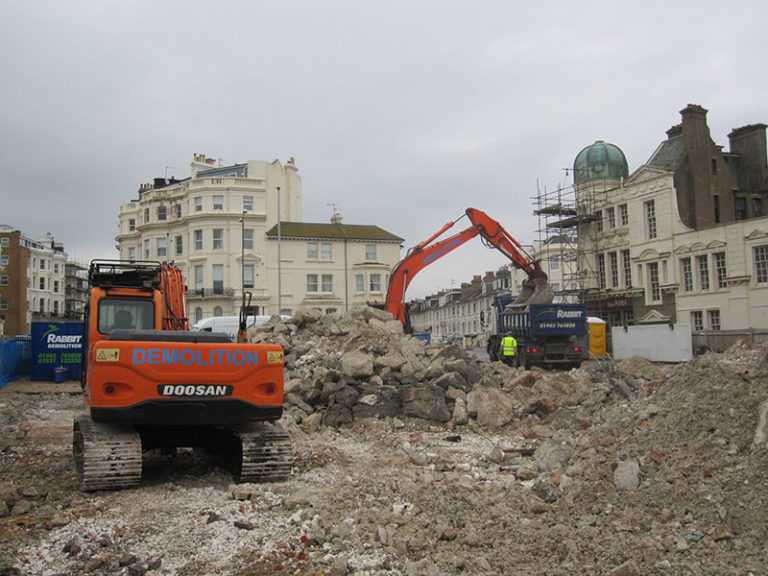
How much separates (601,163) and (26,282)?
221 ft

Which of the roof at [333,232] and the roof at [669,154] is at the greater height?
the roof at [669,154]

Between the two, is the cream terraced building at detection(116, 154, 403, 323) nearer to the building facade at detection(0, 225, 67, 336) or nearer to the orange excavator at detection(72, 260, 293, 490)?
the building facade at detection(0, 225, 67, 336)

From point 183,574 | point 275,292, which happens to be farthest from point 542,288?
point 275,292

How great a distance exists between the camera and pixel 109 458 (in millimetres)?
7758

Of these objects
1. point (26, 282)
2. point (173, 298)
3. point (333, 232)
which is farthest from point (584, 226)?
point (26, 282)

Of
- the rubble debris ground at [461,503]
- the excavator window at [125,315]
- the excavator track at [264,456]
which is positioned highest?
the excavator window at [125,315]

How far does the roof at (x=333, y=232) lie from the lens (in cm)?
5078

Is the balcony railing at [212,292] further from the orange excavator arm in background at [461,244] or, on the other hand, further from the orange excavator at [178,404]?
the orange excavator at [178,404]

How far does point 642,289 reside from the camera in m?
39.4

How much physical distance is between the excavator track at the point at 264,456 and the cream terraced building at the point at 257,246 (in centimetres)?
3984

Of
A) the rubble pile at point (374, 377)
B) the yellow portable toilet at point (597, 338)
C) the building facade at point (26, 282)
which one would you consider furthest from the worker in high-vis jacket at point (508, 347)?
the building facade at point (26, 282)

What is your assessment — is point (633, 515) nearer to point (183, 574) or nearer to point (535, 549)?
point (535, 549)

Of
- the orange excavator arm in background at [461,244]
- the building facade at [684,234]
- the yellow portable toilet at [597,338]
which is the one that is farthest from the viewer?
the building facade at [684,234]

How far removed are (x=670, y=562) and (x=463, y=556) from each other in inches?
68.4
